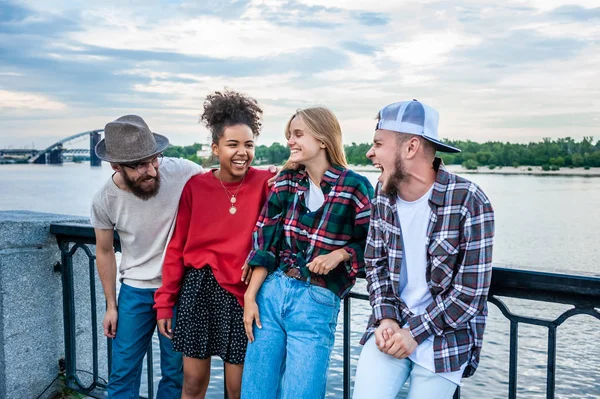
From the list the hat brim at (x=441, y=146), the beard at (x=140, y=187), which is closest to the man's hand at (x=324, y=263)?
the hat brim at (x=441, y=146)

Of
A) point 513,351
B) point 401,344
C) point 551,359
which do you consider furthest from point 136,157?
point 551,359

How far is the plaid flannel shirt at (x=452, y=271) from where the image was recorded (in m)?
1.98

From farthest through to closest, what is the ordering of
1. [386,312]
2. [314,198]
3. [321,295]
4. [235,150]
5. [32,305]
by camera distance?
[32,305]
[235,150]
[314,198]
[321,295]
[386,312]

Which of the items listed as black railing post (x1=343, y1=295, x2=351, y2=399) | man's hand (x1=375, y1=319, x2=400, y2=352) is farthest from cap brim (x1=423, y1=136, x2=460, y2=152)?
black railing post (x1=343, y1=295, x2=351, y2=399)

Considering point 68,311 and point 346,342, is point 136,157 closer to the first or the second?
point 346,342

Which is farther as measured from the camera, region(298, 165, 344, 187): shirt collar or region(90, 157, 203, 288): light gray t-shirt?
region(90, 157, 203, 288): light gray t-shirt

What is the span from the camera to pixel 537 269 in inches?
81.1

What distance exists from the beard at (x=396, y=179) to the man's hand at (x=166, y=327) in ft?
4.01

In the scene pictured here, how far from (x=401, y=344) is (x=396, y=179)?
0.61 m

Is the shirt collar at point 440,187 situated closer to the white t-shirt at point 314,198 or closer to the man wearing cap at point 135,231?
the white t-shirt at point 314,198

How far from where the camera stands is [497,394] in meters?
10.1

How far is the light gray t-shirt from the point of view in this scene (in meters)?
2.76

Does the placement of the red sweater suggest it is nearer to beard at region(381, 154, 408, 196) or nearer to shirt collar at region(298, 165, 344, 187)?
shirt collar at region(298, 165, 344, 187)

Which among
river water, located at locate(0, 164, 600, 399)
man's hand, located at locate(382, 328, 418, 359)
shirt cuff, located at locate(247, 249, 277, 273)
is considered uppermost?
shirt cuff, located at locate(247, 249, 277, 273)
